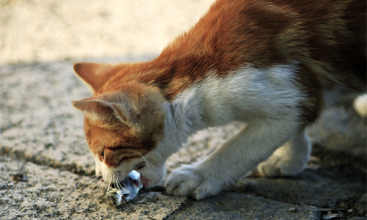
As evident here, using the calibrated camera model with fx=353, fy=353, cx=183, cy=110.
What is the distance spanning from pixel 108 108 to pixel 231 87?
21.9 inches

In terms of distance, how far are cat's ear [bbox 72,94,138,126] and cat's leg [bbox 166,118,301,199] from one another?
43cm

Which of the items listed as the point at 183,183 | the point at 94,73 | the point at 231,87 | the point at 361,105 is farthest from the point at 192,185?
the point at 361,105

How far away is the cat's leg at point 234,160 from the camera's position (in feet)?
5.48

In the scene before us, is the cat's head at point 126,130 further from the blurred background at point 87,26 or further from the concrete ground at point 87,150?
the blurred background at point 87,26

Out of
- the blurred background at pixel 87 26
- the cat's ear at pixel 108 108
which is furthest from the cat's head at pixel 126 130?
the blurred background at pixel 87 26

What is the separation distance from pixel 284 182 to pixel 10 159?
1509 mm

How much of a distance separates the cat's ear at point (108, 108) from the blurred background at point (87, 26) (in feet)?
6.50

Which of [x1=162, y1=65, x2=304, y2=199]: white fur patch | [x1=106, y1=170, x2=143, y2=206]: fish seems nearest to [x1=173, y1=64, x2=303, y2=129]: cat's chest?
[x1=162, y1=65, x2=304, y2=199]: white fur patch

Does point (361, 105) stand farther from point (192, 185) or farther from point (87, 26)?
point (87, 26)

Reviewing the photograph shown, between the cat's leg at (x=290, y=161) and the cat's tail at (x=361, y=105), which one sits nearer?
the cat's leg at (x=290, y=161)

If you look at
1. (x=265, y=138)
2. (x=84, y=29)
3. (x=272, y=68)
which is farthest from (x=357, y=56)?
(x=84, y=29)

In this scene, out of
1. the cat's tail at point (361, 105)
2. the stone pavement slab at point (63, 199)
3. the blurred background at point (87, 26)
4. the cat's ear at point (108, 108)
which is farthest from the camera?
the blurred background at point (87, 26)

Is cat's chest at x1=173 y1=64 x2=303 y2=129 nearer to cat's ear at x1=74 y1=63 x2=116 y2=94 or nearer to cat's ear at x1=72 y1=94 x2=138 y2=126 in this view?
cat's ear at x1=72 y1=94 x2=138 y2=126

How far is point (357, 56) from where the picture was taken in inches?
71.0
